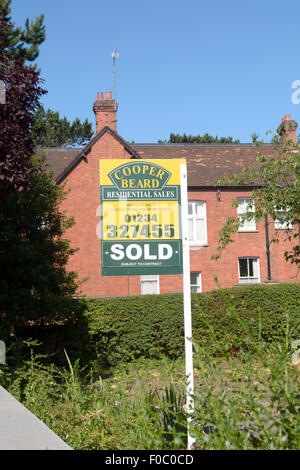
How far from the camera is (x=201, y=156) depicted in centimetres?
2777

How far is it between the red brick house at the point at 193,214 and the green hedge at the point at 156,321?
823cm

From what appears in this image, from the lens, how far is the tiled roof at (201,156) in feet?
84.9

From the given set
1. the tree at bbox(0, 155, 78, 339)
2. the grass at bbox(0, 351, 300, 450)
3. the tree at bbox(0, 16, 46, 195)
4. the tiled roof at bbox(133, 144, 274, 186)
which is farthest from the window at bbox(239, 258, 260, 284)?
the tree at bbox(0, 16, 46, 195)

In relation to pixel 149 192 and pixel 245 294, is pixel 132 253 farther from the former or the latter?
pixel 245 294

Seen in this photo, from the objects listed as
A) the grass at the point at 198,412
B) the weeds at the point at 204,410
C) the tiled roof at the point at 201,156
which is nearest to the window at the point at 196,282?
the tiled roof at the point at 201,156

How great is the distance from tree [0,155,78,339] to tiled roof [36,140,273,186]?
1271 cm

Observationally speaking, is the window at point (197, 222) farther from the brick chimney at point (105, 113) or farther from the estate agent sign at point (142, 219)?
the estate agent sign at point (142, 219)

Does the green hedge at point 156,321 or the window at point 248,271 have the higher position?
the window at point 248,271

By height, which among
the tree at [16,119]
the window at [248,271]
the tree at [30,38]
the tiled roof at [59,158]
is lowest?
the window at [248,271]

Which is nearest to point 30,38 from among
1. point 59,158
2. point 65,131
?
point 59,158

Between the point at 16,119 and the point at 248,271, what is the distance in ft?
64.0

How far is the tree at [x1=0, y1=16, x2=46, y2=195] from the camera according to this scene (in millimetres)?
7352

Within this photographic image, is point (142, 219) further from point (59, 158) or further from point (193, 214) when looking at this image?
point (59, 158)
